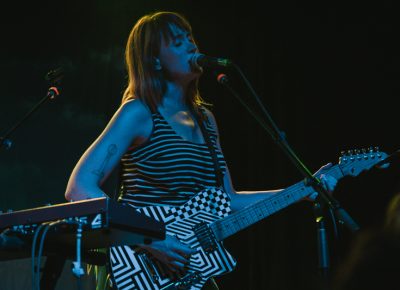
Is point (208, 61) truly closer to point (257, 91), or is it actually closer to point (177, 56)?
point (177, 56)

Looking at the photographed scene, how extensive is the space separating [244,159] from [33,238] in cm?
274

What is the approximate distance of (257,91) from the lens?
14.7 feet

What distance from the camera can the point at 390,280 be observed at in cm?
94

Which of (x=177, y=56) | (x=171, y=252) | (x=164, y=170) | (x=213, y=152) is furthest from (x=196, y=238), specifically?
(x=177, y=56)

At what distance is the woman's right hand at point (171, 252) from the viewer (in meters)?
2.33

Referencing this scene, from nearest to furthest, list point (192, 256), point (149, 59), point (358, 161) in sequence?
1. point (192, 256)
2. point (149, 59)
3. point (358, 161)

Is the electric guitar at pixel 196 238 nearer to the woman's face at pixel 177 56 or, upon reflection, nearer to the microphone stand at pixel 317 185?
the microphone stand at pixel 317 185

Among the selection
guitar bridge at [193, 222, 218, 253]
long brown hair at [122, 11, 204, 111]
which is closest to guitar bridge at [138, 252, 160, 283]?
guitar bridge at [193, 222, 218, 253]

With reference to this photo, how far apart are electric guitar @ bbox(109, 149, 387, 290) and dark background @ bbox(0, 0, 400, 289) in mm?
1259

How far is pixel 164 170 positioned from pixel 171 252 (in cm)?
43

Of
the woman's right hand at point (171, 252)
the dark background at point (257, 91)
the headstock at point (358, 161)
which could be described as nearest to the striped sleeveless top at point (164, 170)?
the woman's right hand at point (171, 252)

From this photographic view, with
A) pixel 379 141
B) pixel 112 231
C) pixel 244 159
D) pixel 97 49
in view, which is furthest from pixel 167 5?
pixel 112 231

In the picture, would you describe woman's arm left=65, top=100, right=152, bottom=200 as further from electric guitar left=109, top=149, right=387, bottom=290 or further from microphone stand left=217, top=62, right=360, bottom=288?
microphone stand left=217, top=62, right=360, bottom=288

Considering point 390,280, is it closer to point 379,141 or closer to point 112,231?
point 112,231
